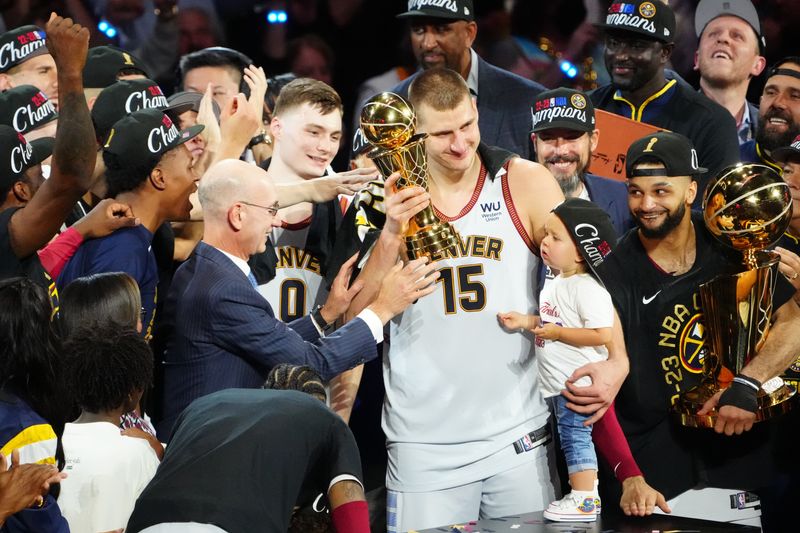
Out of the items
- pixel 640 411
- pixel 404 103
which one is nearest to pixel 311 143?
pixel 404 103

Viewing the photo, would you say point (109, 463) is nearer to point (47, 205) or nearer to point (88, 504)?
point (88, 504)

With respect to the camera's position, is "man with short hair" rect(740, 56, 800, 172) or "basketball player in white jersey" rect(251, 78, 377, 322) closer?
"basketball player in white jersey" rect(251, 78, 377, 322)

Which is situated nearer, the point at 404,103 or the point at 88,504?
the point at 88,504

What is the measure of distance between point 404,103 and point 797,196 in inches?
69.2

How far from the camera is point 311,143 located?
4.61 m

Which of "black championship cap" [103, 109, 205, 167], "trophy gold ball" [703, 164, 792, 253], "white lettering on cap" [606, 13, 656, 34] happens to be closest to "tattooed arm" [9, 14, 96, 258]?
"black championship cap" [103, 109, 205, 167]

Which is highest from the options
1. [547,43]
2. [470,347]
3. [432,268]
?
[547,43]

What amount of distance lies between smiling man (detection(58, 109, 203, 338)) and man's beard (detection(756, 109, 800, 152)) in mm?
2777

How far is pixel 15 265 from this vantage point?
12.0ft

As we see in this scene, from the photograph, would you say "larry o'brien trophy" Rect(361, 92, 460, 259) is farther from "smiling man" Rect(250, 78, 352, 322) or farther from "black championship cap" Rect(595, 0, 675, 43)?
"black championship cap" Rect(595, 0, 675, 43)

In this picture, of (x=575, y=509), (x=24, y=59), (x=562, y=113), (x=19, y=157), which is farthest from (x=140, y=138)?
(x=575, y=509)

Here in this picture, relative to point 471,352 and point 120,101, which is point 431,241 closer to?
point 471,352

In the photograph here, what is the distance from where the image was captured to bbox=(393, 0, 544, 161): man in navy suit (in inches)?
211

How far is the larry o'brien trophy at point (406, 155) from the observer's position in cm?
359
